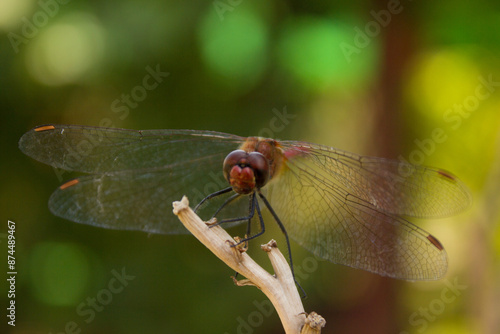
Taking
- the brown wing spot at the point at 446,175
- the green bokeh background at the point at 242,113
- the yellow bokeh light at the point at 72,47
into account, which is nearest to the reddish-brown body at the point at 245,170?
the brown wing spot at the point at 446,175

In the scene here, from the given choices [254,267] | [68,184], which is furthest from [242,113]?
[254,267]

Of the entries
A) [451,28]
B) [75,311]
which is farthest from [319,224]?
[451,28]

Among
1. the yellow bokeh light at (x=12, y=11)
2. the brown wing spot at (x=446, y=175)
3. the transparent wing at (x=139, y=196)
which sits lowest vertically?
the transparent wing at (x=139, y=196)

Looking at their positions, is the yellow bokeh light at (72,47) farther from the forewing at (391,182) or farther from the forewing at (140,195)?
the forewing at (391,182)

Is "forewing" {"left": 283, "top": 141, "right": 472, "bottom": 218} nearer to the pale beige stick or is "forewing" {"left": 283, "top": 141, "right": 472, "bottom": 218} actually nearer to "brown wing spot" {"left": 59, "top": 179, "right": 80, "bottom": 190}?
the pale beige stick

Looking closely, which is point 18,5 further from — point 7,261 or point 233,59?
point 7,261

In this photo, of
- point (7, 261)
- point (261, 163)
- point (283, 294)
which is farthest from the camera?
point (7, 261)
